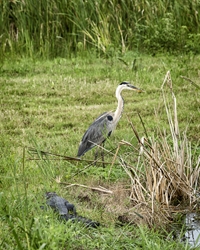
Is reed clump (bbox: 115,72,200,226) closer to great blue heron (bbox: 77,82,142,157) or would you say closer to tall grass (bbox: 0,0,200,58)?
great blue heron (bbox: 77,82,142,157)

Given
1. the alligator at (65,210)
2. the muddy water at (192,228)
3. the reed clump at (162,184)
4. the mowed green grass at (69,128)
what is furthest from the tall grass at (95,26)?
the alligator at (65,210)

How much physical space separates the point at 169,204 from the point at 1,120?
334 cm

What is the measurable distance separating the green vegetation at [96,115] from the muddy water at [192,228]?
73mm

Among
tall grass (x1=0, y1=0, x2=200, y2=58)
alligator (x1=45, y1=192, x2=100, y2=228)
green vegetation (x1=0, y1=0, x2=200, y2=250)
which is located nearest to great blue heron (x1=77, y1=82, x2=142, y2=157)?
green vegetation (x1=0, y1=0, x2=200, y2=250)

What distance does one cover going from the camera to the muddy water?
4.93 m

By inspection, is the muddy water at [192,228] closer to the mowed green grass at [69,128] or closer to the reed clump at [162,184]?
the reed clump at [162,184]

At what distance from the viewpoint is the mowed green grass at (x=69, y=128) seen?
450 cm

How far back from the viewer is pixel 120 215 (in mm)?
5250

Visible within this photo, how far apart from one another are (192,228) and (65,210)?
104cm

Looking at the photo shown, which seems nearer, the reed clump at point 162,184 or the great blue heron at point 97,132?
the reed clump at point 162,184

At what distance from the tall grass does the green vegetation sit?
2cm

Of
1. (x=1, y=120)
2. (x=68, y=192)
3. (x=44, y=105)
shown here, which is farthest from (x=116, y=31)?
(x=68, y=192)

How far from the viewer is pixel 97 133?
6.62 meters

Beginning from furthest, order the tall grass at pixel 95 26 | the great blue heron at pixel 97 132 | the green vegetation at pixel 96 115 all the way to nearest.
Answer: the tall grass at pixel 95 26 → the great blue heron at pixel 97 132 → the green vegetation at pixel 96 115
